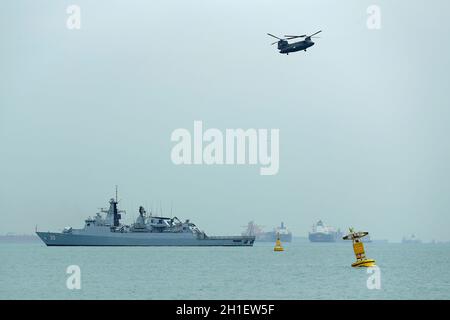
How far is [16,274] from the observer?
83188 mm

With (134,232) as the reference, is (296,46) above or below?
above

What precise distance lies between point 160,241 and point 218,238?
657 inches

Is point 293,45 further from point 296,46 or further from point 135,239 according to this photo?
point 135,239

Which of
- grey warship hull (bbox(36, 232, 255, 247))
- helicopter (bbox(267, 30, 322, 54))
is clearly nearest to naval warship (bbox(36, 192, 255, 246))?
grey warship hull (bbox(36, 232, 255, 247))

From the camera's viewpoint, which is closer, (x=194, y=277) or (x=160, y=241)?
(x=194, y=277)

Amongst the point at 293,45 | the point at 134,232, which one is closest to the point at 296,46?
the point at 293,45

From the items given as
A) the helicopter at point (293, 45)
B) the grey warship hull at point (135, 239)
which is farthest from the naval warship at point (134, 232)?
the helicopter at point (293, 45)

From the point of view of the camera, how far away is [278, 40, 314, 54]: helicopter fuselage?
74.3 meters

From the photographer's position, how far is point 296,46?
2936 inches

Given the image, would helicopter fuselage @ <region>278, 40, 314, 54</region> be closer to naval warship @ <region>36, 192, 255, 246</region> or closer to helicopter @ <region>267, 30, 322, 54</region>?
helicopter @ <region>267, 30, 322, 54</region>

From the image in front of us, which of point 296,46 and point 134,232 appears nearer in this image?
point 296,46
